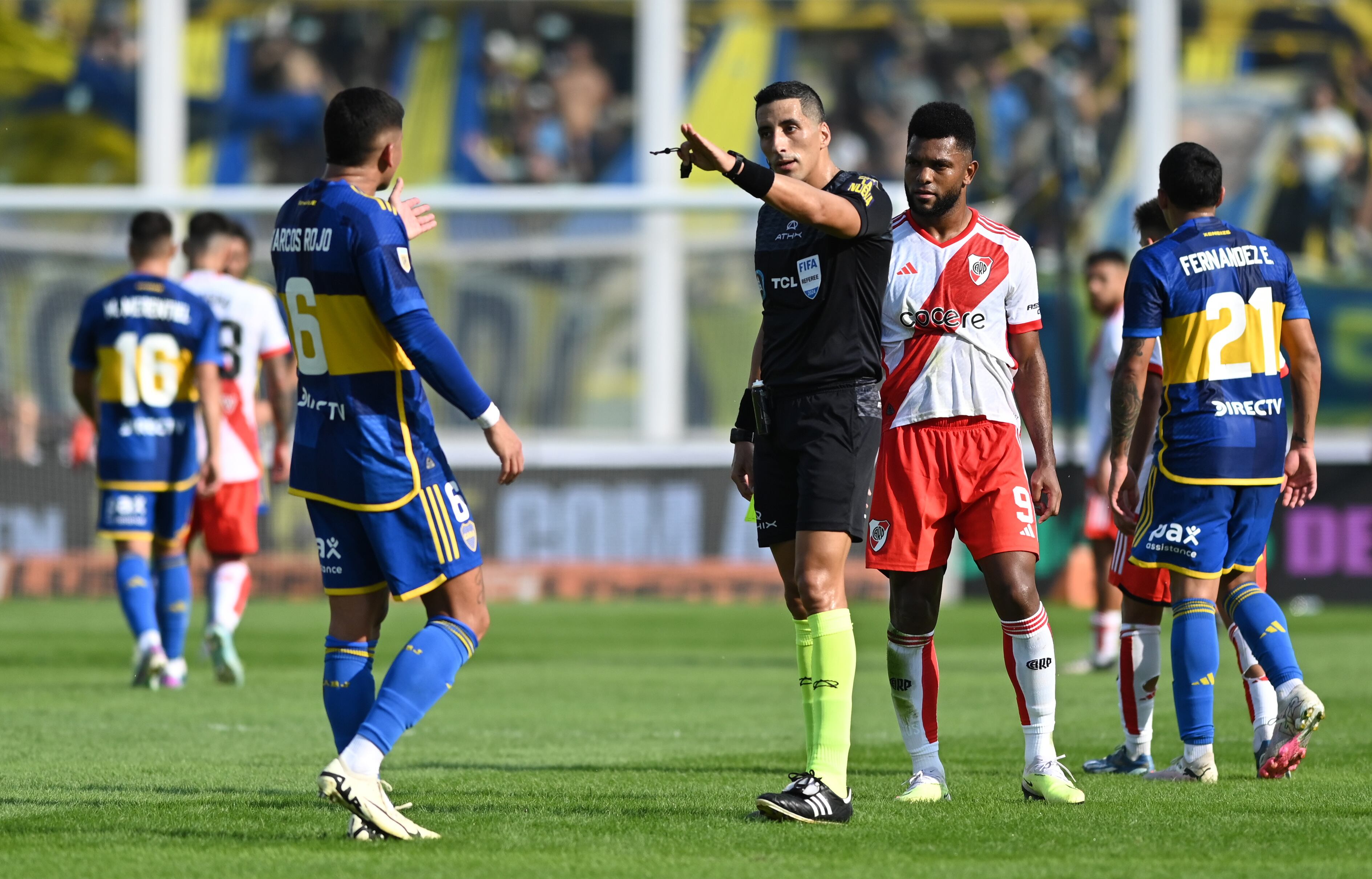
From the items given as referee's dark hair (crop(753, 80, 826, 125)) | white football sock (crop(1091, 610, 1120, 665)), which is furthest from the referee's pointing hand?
white football sock (crop(1091, 610, 1120, 665))

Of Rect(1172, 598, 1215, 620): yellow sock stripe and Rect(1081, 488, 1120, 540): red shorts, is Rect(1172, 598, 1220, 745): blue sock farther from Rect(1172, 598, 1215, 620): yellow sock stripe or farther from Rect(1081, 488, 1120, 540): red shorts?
Rect(1081, 488, 1120, 540): red shorts

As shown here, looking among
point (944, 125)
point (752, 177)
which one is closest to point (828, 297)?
point (752, 177)

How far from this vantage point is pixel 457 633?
5.47 metres

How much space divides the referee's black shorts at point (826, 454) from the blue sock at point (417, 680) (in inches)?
44.9

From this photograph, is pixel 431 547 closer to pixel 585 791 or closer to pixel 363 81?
pixel 585 791

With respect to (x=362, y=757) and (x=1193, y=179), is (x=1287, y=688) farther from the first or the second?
(x=362, y=757)

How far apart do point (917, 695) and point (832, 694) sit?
0.77 m

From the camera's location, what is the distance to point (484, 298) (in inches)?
829

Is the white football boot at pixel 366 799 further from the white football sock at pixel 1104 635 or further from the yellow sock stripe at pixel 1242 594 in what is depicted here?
the white football sock at pixel 1104 635

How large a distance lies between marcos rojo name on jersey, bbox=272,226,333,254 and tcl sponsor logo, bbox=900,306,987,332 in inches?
80.6

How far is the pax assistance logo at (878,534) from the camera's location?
6.27 m

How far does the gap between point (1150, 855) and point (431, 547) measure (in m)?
2.19

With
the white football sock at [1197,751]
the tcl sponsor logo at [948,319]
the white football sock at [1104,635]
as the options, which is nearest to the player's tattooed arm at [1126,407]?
the tcl sponsor logo at [948,319]

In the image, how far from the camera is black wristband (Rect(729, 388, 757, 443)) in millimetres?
6062
